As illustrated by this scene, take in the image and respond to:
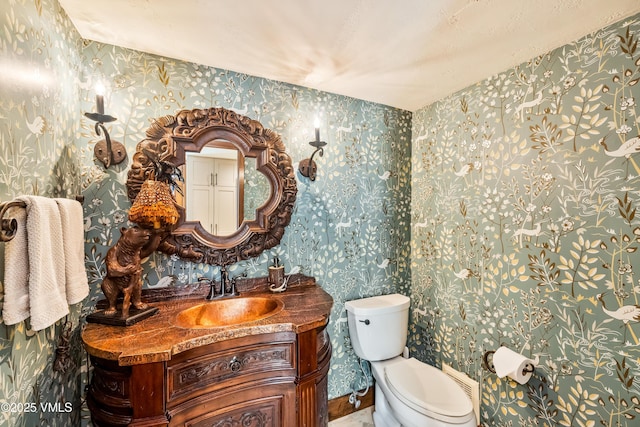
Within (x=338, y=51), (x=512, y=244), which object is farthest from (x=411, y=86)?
(x=512, y=244)

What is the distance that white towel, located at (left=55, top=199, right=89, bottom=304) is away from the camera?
0.91m

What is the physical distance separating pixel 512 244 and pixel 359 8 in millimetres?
1450

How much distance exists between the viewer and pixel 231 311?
1.43 meters

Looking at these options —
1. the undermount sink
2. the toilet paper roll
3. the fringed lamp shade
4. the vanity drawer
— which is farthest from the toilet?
the fringed lamp shade

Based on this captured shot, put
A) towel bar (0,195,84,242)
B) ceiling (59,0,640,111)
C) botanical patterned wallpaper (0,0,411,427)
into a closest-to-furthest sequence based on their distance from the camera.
→ 1. towel bar (0,195,84,242)
2. botanical patterned wallpaper (0,0,411,427)
3. ceiling (59,0,640,111)

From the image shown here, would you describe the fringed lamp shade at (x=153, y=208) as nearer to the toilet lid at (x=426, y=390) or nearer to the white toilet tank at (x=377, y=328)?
the white toilet tank at (x=377, y=328)

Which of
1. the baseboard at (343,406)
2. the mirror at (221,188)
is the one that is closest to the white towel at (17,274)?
the mirror at (221,188)

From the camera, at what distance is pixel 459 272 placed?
1817 millimetres

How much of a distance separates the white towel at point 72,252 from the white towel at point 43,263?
0.06m

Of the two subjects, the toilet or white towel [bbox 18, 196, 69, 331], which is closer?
white towel [bbox 18, 196, 69, 331]

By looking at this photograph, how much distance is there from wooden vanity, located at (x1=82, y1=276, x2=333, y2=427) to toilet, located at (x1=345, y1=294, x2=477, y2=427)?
0.49 metres

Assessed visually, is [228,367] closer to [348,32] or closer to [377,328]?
[377,328]

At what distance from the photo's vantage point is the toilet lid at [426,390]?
1.37 metres

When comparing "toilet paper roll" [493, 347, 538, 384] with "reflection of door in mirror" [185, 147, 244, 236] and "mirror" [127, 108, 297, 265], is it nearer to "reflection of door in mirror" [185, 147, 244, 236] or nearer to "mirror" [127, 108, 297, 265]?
"mirror" [127, 108, 297, 265]
